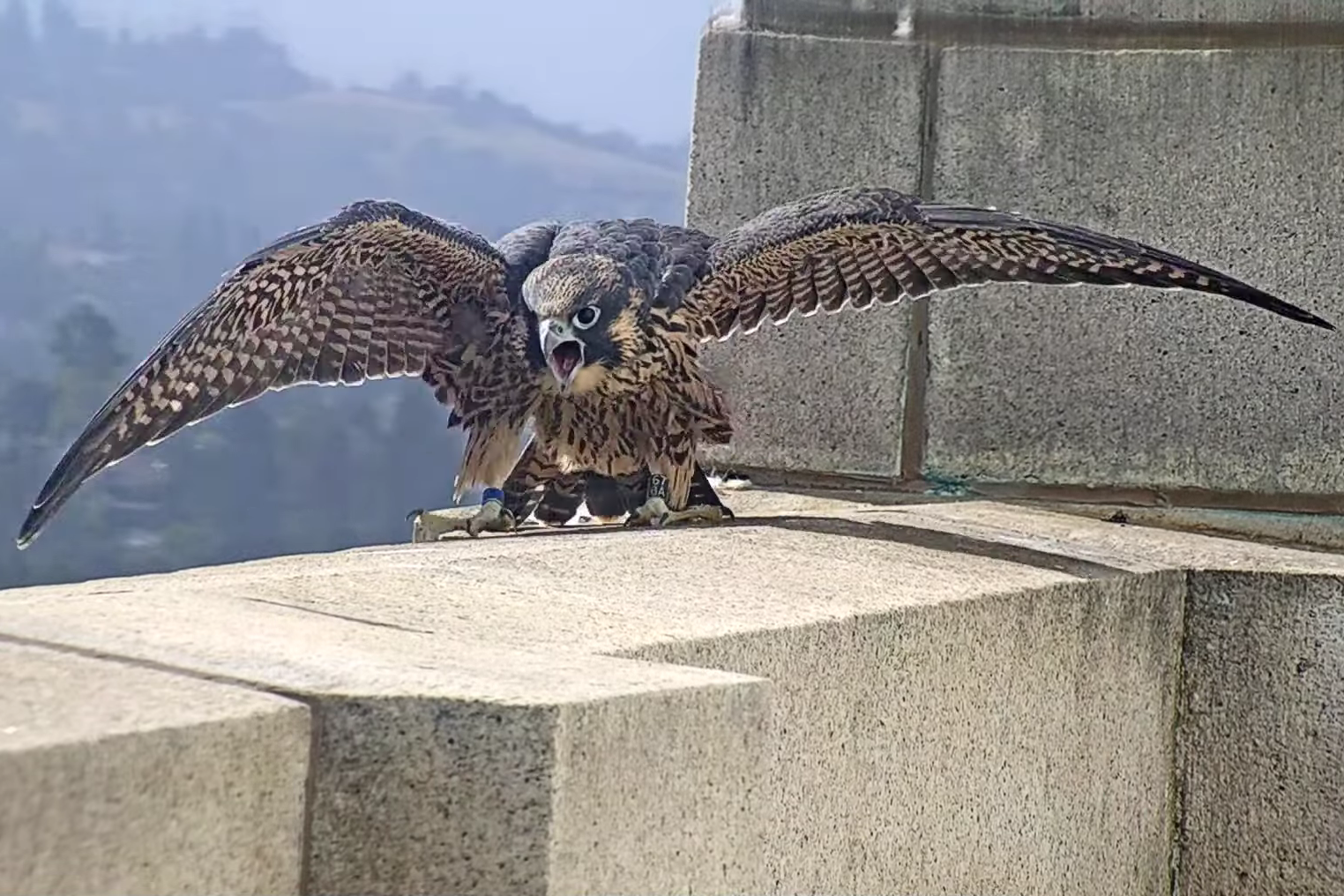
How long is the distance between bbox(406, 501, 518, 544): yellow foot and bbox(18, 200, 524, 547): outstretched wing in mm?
240

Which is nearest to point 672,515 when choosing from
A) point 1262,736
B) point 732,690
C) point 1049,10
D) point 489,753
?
point 1262,736

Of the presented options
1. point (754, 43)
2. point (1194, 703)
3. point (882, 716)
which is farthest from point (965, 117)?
point (882, 716)

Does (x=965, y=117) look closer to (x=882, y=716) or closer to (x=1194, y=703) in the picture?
(x=1194, y=703)

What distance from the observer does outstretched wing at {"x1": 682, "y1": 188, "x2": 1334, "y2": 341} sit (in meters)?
3.10

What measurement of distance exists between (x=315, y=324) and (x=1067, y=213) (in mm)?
1419

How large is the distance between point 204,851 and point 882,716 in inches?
39.5

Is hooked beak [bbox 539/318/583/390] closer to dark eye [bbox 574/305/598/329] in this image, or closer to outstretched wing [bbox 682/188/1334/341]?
dark eye [bbox 574/305/598/329]

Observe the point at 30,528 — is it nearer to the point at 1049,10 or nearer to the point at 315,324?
the point at 315,324

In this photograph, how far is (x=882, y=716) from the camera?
2107 mm

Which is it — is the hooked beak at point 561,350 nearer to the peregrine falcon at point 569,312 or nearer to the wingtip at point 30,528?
the peregrine falcon at point 569,312

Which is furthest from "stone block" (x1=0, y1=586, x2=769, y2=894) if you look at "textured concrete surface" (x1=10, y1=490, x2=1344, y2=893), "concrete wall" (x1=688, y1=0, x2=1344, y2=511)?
"concrete wall" (x1=688, y1=0, x2=1344, y2=511)

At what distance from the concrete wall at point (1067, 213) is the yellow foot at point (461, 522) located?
750 mm

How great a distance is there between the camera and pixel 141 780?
118cm

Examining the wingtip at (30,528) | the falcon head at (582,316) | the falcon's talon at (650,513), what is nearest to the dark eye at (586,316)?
the falcon head at (582,316)
